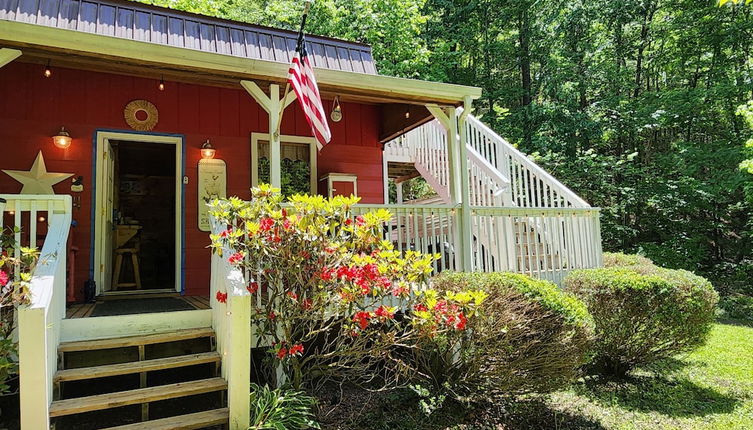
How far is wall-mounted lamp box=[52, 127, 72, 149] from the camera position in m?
5.30

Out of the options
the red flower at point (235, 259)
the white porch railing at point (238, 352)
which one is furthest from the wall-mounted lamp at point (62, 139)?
the white porch railing at point (238, 352)

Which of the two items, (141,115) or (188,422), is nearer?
(188,422)

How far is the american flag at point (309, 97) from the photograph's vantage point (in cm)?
378

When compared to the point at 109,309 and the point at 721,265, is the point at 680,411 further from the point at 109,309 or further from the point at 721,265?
the point at 721,265

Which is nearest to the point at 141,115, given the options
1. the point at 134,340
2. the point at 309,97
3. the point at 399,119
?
the point at 309,97

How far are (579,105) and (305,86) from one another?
12.5 metres

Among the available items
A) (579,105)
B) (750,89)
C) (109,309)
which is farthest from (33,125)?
(750,89)

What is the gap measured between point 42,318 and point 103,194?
11.2 ft

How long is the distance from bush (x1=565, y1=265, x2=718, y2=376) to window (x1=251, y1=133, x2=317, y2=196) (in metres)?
3.80

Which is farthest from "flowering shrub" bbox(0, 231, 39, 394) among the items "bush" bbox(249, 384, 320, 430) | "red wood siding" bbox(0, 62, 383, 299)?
"red wood siding" bbox(0, 62, 383, 299)

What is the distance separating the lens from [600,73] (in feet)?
45.9

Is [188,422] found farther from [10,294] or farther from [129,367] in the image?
[10,294]

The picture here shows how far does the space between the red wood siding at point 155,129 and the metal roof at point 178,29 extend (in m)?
0.53

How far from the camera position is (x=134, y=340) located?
3.63m
